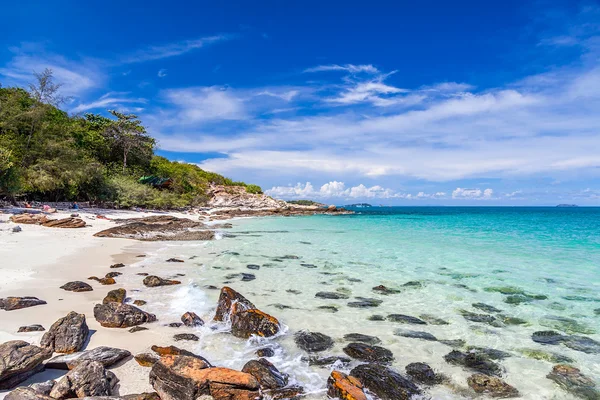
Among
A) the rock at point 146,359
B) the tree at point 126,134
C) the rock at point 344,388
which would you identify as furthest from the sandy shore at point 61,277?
the tree at point 126,134

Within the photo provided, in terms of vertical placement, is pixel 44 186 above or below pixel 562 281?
above

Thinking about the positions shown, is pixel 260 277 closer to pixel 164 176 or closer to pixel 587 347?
pixel 587 347

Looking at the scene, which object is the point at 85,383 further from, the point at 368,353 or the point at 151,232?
the point at 151,232

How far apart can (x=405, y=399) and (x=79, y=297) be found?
7530mm

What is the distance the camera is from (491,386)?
4855 millimetres

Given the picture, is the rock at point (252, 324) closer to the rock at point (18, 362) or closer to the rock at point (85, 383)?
the rock at point (85, 383)

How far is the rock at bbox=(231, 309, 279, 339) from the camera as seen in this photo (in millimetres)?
6355

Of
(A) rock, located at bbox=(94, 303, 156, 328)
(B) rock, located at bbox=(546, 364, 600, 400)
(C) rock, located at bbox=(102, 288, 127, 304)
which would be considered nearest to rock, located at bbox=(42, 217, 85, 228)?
(C) rock, located at bbox=(102, 288, 127, 304)

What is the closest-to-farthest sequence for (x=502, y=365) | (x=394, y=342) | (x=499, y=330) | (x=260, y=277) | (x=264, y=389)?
(x=264, y=389)
(x=502, y=365)
(x=394, y=342)
(x=499, y=330)
(x=260, y=277)

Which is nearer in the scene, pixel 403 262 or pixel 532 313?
pixel 532 313

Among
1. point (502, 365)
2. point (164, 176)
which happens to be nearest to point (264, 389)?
point (502, 365)

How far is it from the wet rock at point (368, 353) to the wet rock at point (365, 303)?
95.8 inches

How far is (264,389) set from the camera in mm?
4438

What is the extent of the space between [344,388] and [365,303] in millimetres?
4530
